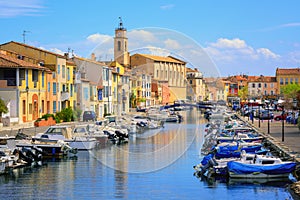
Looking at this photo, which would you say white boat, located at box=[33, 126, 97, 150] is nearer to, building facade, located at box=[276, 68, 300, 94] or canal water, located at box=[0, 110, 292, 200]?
canal water, located at box=[0, 110, 292, 200]

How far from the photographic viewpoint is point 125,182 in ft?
91.3

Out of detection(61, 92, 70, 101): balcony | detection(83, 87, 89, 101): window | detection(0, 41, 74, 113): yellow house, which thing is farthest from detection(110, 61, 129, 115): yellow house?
detection(0, 41, 74, 113): yellow house

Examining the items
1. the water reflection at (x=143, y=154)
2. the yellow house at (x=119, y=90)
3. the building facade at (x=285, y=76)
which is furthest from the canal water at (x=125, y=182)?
the building facade at (x=285, y=76)

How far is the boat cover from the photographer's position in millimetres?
27422

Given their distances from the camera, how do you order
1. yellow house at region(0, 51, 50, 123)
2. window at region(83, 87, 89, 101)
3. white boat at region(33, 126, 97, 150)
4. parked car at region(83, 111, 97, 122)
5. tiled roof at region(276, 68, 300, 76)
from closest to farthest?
white boat at region(33, 126, 97, 150)
yellow house at region(0, 51, 50, 123)
parked car at region(83, 111, 97, 122)
window at region(83, 87, 89, 101)
tiled roof at region(276, 68, 300, 76)

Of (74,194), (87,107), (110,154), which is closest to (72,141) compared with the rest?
(110,154)

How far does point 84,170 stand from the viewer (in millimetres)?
31344

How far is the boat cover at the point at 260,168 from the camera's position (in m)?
27.4

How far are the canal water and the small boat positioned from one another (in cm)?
73

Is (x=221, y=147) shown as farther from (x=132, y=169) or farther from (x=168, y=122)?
(x=168, y=122)

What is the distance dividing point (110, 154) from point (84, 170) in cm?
749

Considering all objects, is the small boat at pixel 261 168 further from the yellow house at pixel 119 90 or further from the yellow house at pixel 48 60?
the yellow house at pixel 119 90

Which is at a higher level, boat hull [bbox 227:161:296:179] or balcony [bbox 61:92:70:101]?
balcony [bbox 61:92:70:101]

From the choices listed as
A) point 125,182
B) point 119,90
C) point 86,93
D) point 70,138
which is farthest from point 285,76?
point 125,182
